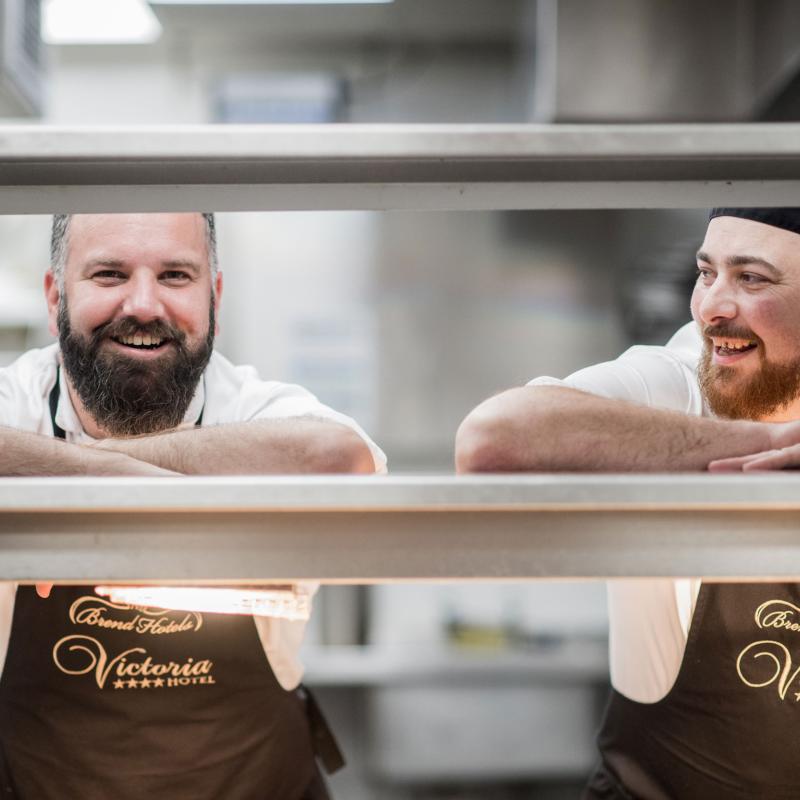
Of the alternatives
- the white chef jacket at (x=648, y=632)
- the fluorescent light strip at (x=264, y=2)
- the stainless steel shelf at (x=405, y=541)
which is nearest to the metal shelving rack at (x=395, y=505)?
the stainless steel shelf at (x=405, y=541)

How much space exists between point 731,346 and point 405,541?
1.45ft

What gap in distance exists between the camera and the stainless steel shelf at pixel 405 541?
0.77 meters

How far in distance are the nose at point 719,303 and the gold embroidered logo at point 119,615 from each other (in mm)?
801

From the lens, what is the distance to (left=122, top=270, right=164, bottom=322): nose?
0.96m

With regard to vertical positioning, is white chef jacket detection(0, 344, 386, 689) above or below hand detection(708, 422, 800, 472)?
above

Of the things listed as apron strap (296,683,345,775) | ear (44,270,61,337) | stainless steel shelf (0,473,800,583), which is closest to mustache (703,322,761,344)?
stainless steel shelf (0,473,800,583)

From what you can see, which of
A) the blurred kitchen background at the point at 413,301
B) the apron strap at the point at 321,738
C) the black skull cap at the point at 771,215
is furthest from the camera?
the blurred kitchen background at the point at 413,301

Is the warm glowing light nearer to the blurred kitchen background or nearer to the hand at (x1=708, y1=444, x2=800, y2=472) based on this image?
the hand at (x1=708, y1=444, x2=800, y2=472)

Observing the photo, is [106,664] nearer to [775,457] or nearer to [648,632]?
[648,632]

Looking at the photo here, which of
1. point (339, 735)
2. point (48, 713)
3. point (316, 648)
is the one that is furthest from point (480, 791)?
point (48, 713)

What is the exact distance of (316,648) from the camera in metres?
2.64

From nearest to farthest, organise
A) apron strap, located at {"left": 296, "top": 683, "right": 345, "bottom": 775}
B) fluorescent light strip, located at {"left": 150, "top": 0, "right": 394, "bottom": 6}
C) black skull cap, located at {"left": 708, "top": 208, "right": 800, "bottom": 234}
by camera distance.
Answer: black skull cap, located at {"left": 708, "top": 208, "right": 800, "bottom": 234} → apron strap, located at {"left": 296, "top": 683, "right": 345, "bottom": 775} → fluorescent light strip, located at {"left": 150, "top": 0, "right": 394, "bottom": 6}

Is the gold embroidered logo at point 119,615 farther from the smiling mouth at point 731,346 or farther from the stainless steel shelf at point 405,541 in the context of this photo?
the smiling mouth at point 731,346

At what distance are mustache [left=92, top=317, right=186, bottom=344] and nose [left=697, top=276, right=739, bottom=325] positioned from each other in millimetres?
599
